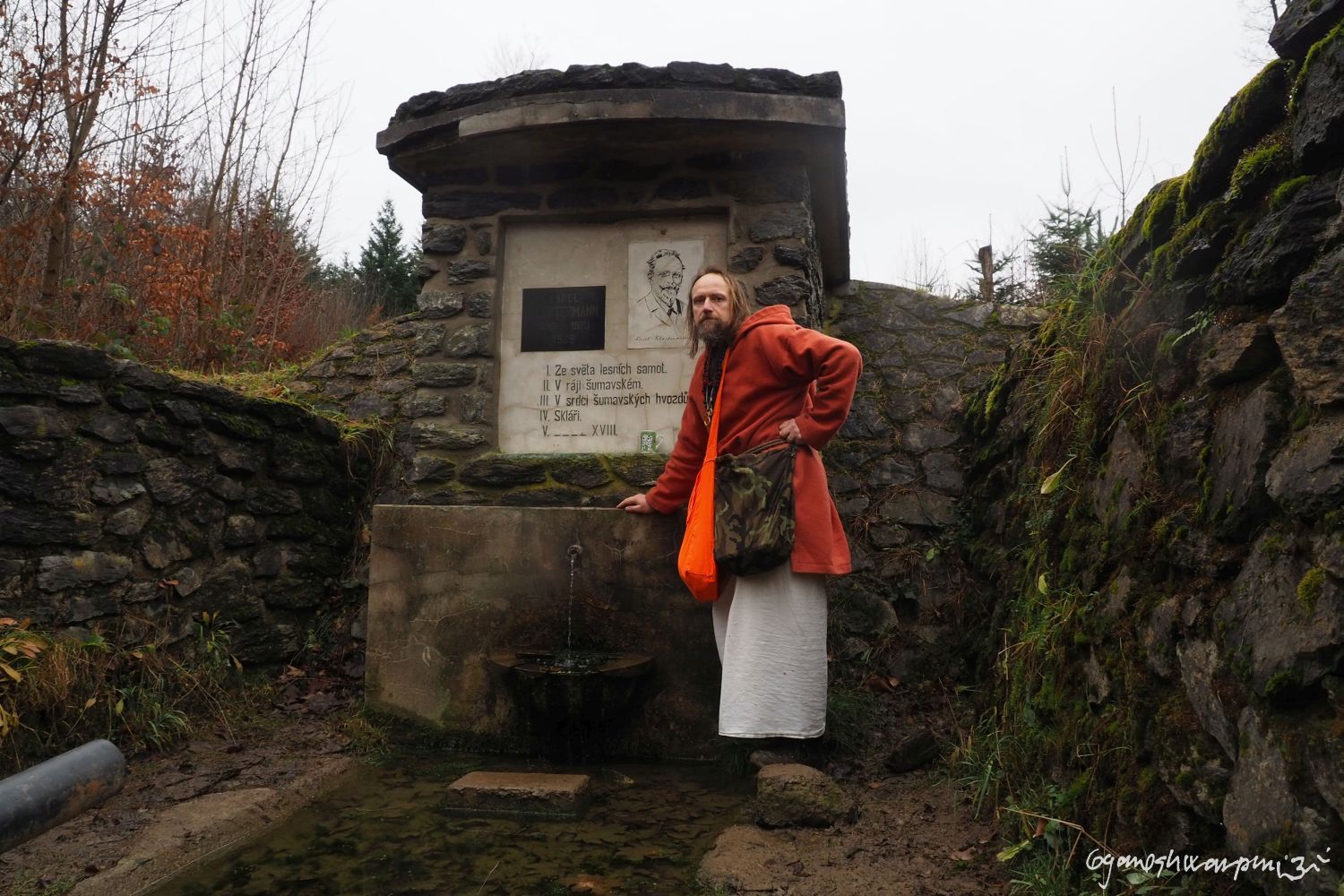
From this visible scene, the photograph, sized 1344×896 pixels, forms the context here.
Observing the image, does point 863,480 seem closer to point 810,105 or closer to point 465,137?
point 810,105

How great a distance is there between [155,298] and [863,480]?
6525 mm

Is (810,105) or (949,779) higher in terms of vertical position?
(810,105)

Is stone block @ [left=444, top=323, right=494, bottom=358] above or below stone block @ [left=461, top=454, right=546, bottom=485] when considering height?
above

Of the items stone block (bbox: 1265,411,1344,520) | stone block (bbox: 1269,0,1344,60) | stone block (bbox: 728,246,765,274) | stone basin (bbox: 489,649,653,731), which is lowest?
stone basin (bbox: 489,649,653,731)

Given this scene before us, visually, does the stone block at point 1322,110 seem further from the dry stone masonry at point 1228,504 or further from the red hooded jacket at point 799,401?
the red hooded jacket at point 799,401

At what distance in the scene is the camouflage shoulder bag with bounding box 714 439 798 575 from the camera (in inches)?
136

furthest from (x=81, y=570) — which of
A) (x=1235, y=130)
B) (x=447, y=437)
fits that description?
(x=1235, y=130)

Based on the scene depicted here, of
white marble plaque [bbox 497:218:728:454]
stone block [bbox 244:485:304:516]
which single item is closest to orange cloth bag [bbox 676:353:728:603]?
white marble plaque [bbox 497:218:728:454]

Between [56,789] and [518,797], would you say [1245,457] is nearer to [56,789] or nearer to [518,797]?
[56,789]

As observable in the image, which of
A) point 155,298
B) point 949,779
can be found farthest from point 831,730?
point 155,298

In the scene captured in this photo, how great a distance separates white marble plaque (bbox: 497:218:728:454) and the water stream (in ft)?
6.09

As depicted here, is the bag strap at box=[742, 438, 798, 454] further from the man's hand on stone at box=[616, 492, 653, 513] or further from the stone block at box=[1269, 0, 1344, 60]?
the stone block at box=[1269, 0, 1344, 60]

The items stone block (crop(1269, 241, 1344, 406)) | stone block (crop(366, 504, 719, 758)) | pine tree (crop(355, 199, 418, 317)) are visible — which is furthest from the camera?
pine tree (crop(355, 199, 418, 317))

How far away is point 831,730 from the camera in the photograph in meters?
3.99
